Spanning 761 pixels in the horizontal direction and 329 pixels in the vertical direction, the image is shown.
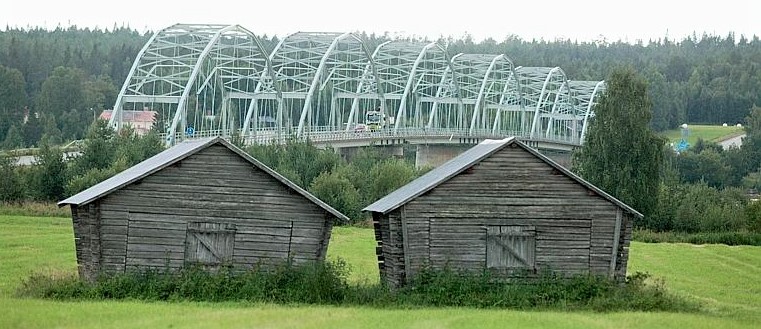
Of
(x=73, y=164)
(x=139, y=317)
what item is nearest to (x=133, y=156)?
(x=73, y=164)

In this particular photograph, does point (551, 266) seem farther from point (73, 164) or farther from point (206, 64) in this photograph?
point (206, 64)

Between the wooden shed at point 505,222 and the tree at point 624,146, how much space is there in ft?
169

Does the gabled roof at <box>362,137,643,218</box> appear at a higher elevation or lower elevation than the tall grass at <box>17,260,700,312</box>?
higher

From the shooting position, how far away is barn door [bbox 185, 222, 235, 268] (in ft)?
113

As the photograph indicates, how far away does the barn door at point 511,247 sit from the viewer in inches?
1382

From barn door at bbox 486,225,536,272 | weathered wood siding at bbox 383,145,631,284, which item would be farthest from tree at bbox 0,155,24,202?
barn door at bbox 486,225,536,272

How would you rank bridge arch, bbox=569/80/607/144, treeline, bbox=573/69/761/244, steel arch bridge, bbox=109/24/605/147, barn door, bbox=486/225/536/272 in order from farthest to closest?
bridge arch, bbox=569/80/607/144 → steel arch bridge, bbox=109/24/605/147 → treeline, bbox=573/69/761/244 → barn door, bbox=486/225/536/272

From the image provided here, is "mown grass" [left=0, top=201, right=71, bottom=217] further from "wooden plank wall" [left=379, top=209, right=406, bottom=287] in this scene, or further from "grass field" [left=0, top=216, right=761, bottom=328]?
"wooden plank wall" [left=379, top=209, right=406, bottom=287]

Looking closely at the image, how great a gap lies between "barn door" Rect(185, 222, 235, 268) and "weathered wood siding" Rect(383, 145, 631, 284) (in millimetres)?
4042

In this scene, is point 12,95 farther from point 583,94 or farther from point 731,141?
point 731,141

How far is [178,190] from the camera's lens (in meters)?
34.8

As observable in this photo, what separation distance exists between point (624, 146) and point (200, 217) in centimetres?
6143

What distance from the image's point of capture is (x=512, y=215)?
117 feet

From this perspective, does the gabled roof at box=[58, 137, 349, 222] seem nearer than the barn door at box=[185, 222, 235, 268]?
Yes
